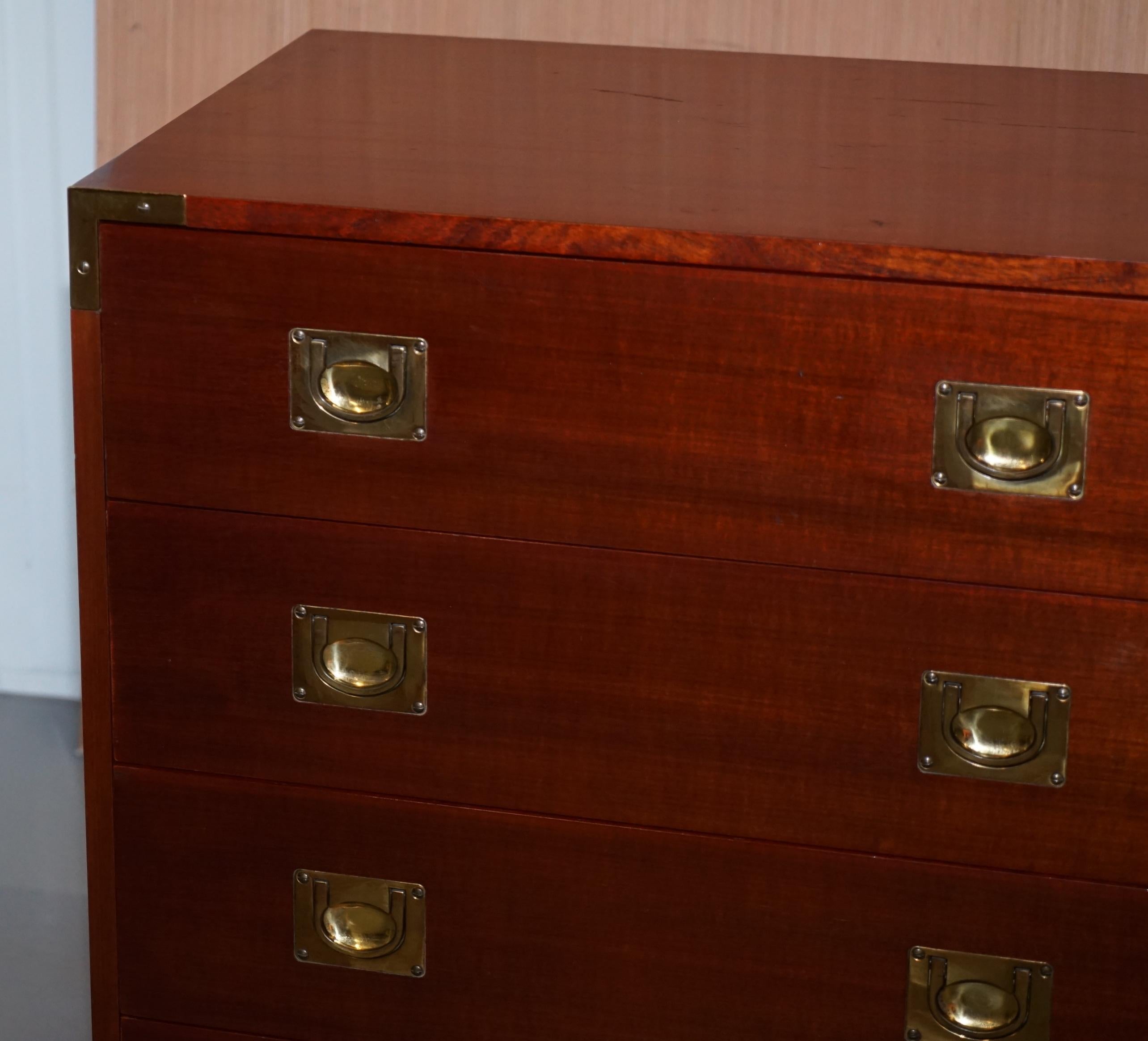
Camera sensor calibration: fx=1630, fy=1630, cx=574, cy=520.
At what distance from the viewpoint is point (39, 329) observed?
2035 mm

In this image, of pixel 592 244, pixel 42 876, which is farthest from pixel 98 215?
pixel 42 876

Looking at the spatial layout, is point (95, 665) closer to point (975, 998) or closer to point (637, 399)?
point (637, 399)

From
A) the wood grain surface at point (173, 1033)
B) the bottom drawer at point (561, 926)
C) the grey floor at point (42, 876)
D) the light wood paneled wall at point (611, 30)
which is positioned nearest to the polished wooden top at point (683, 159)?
the light wood paneled wall at point (611, 30)

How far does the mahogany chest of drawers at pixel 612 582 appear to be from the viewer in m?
0.94

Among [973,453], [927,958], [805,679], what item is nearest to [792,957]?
[927,958]

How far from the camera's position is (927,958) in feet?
3.48

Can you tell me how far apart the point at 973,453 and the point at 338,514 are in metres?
0.39

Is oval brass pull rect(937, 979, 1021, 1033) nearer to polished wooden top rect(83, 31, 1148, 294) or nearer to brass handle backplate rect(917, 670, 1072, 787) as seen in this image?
brass handle backplate rect(917, 670, 1072, 787)

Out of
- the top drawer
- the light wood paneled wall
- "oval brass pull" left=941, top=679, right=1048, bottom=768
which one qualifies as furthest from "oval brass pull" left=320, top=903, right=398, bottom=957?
the light wood paneled wall

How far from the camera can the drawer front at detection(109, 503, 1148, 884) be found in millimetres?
995

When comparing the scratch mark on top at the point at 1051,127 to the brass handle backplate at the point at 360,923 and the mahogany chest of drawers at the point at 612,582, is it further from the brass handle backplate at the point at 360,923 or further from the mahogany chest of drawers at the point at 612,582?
the brass handle backplate at the point at 360,923

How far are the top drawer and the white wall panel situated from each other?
1042mm

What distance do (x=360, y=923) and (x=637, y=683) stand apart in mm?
271

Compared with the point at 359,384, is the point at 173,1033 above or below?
below
